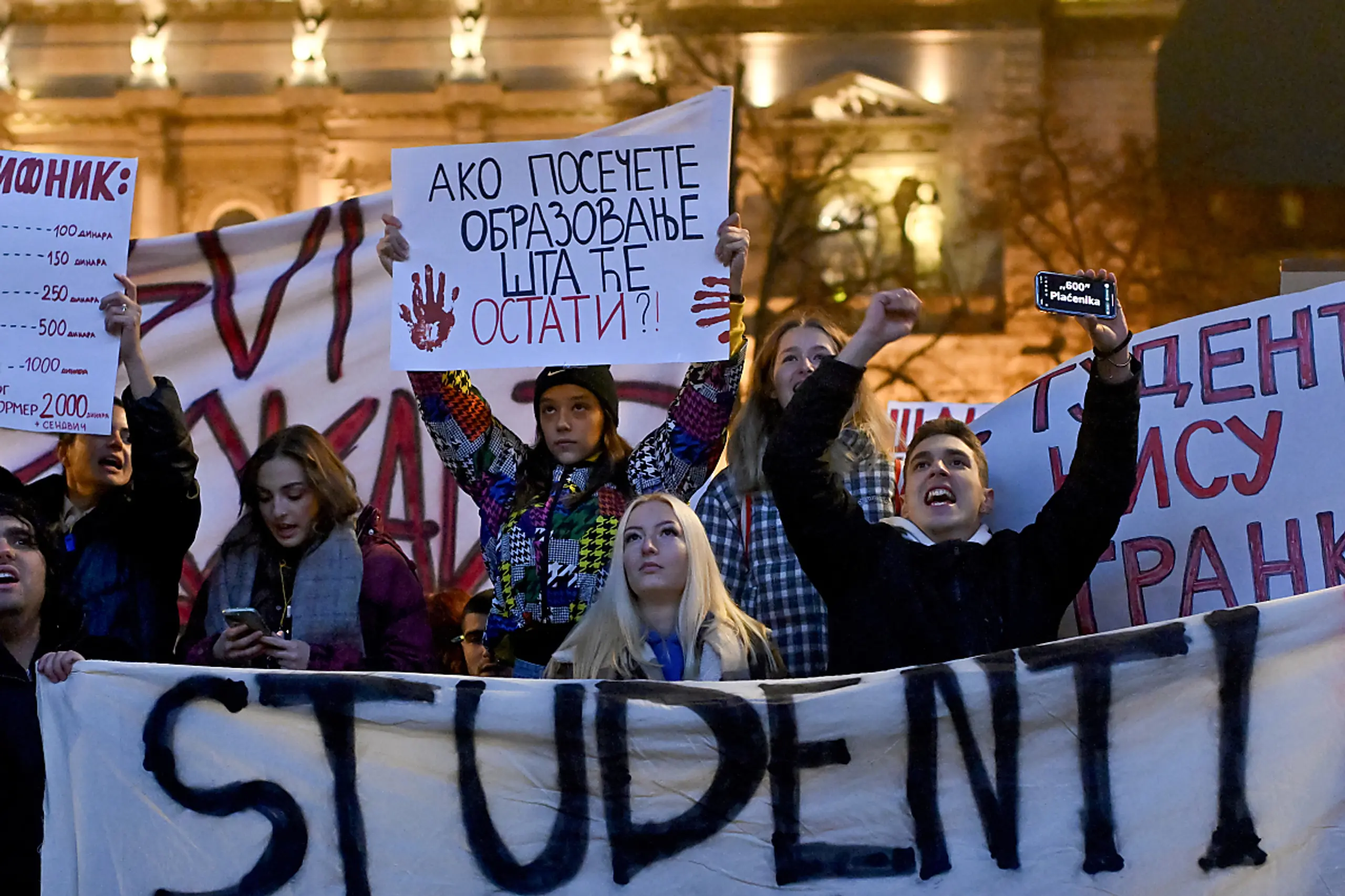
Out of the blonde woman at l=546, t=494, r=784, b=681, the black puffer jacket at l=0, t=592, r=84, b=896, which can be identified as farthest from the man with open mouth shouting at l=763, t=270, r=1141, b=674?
the black puffer jacket at l=0, t=592, r=84, b=896

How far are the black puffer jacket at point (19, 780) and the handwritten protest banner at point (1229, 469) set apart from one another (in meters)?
2.15

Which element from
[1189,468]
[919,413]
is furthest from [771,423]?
[919,413]

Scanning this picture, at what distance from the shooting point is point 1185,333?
12.8 feet

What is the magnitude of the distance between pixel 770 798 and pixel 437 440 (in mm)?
1298

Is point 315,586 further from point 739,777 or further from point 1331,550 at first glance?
point 1331,550

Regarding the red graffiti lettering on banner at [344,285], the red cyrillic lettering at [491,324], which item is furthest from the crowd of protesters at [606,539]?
the red graffiti lettering on banner at [344,285]

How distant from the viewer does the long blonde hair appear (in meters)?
3.68

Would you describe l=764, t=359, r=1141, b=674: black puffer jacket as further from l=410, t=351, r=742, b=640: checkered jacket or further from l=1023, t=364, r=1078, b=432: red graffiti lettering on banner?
l=1023, t=364, r=1078, b=432: red graffiti lettering on banner

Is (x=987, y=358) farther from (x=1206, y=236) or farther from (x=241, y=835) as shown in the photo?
(x=241, y=835)

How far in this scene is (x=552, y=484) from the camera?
149 inches

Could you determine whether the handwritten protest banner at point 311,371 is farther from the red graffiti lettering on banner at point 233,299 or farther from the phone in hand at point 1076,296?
the phone in hand at point 1076,296

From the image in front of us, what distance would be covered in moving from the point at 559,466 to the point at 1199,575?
1.40 metres

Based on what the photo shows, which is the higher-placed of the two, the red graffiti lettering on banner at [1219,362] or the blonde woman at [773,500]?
the red graffiti lettering on banner at [1219,362]

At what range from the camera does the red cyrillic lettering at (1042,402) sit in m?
4.01
